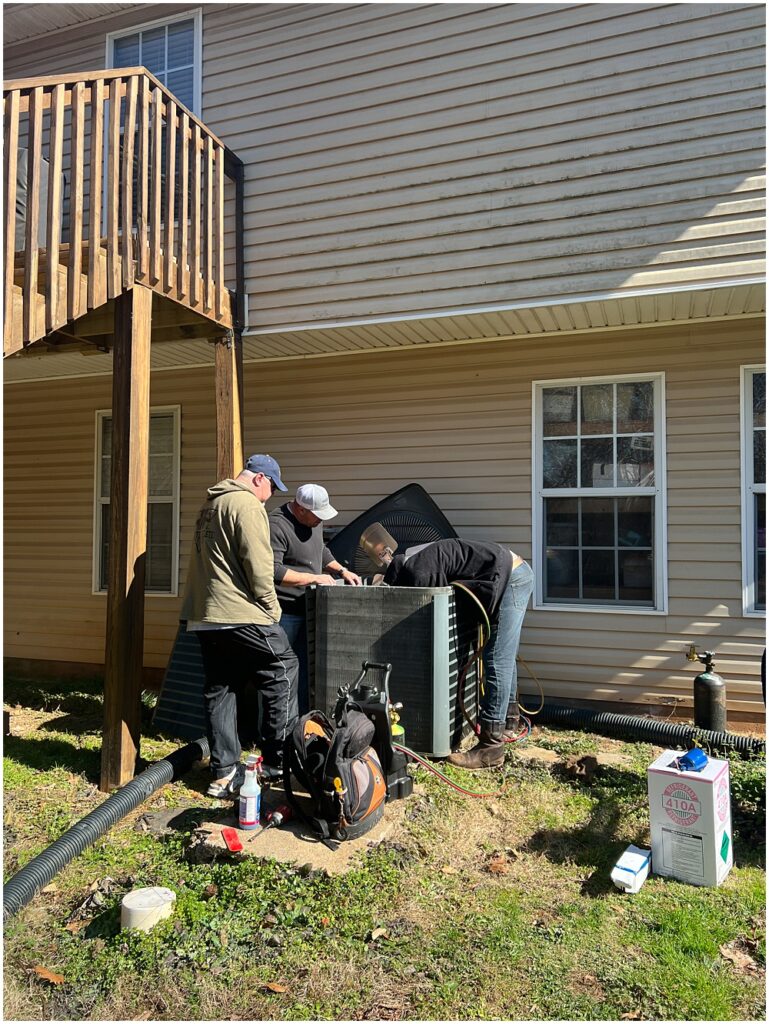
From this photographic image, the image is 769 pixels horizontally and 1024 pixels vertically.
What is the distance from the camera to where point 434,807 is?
3.76 m

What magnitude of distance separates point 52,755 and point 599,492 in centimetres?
430

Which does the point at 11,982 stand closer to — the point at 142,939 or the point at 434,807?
the point at 142,939

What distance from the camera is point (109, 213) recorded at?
4289mm

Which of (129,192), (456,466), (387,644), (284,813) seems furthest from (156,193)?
(284,813)

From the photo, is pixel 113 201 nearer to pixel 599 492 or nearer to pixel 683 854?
pixel 599 492

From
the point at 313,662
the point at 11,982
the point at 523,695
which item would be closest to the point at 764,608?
the point at 523,695

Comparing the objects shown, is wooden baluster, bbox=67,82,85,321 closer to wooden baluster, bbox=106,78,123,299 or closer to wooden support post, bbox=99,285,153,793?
wooden baluster, bbox=106,78,123,299

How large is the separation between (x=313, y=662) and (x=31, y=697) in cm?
320

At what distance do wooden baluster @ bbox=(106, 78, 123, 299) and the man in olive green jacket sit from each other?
143 cm

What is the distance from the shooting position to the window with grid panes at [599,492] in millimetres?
5402

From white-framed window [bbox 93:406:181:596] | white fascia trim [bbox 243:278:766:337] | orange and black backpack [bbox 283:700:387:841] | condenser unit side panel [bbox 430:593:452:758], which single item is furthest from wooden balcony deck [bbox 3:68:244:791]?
condenser unit side panel [bbox 430:593:452:758]

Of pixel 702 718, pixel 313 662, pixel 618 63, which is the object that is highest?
pixel 618 63

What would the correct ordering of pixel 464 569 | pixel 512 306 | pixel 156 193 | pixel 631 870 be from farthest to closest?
pixel 512 306 < pixel 156 193 < pixel 464 569 < pixel 631 870

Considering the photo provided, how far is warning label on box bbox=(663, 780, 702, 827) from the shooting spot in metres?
2.96
